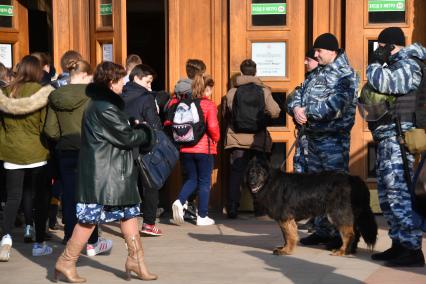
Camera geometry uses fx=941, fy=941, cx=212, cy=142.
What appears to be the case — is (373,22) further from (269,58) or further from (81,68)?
(81,68)

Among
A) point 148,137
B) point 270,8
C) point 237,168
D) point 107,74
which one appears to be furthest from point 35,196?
point 270,8

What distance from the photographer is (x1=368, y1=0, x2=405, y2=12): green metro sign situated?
34.6ft

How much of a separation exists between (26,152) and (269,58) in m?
3.57

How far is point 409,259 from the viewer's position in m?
7.71

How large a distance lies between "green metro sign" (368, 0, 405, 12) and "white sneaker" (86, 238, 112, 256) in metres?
4.15

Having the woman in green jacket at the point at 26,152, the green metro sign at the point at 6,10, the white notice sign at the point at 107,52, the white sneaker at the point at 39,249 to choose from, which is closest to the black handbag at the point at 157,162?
the woman in green jacket at the point at 26,152

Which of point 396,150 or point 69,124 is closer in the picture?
point 396,150

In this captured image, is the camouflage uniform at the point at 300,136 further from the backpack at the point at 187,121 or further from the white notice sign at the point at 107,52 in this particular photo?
the white notice sign at the point at 107,52

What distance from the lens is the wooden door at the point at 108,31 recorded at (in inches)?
440

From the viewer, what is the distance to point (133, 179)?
719 cm

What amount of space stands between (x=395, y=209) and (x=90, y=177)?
2552 mm

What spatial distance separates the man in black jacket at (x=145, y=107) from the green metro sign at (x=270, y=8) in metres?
1.97

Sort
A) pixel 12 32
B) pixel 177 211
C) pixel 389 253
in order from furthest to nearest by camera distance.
Result: pixel 12 32
pixel 177 211
pixel 389 253

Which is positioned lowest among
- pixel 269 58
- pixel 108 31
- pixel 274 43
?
pixel 269 58
